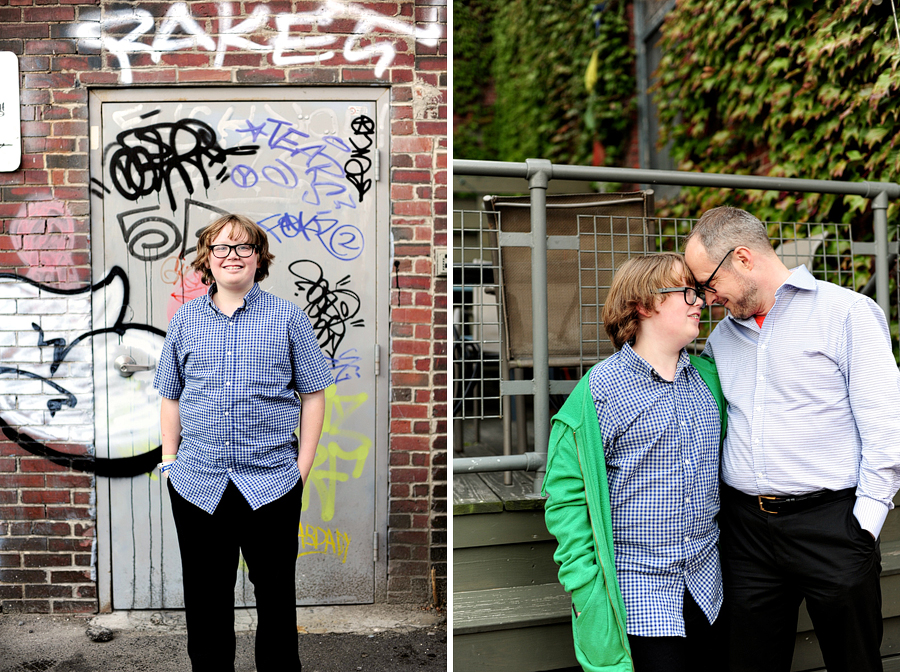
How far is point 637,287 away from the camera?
2.13 metres

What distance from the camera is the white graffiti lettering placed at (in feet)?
11.7

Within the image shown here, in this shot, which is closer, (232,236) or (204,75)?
(232,236)

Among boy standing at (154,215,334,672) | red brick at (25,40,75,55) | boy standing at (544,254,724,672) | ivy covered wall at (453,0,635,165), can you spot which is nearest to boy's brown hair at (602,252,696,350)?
boy standing at (544,254,724,672)

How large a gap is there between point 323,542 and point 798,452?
8.18 ft

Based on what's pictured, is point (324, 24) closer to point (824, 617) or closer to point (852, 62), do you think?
point (852, 62)

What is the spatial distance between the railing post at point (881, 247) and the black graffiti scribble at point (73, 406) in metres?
3.45

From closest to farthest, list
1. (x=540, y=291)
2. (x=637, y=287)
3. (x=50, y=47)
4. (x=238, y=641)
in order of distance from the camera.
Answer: (x=637, y=287)
(x=540, y=291)
(x=238, y=641)
(x=50, y=47)

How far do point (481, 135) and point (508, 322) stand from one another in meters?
7.79

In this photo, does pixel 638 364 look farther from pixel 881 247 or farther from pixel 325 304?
pixel 325 304

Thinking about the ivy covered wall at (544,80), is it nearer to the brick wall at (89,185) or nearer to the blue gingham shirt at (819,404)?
the brick wall at (89,185)

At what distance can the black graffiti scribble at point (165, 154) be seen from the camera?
3629 millimetres

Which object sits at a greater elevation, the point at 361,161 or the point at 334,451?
the point at 361,161

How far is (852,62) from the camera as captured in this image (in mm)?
3832

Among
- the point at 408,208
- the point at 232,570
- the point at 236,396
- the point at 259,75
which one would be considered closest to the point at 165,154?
the point at 259,75
